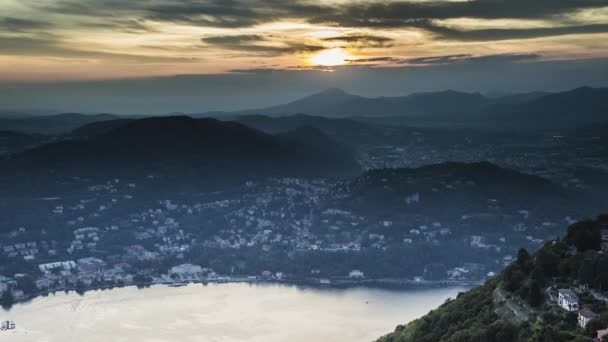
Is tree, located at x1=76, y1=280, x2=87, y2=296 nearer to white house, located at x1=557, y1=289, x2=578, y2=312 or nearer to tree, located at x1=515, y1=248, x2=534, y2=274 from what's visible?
tree, located at x1=515, y1=248, x2=534, y2=274

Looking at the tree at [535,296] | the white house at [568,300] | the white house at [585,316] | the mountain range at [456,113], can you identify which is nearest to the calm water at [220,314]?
the tree at [535,296]

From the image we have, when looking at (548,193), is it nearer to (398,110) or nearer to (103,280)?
(103,280)

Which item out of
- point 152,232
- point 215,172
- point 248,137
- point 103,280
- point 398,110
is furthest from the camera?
point 398,110

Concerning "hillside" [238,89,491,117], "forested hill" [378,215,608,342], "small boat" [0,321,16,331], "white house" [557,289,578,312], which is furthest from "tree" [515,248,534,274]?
"hillside" [238,89,491,117]

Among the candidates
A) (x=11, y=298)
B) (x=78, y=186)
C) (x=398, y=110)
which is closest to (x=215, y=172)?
(x=78, y=186)

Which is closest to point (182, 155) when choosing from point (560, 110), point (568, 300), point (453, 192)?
point (453, 192)

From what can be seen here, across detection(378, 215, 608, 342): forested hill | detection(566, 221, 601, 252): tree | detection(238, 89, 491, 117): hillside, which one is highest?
detection(566, 221, 601, 252): tree

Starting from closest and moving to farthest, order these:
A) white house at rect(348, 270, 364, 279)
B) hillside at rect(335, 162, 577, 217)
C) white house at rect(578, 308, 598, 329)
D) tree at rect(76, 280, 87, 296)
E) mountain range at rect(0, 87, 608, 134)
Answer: white house at rect(578, 308, 598, 329) < tree at rect(76, 280, 87, 296) < white house at rect(348, 270, 364, 279) < hillside at rect(335, 162, 577, 217) < mountain range at rect(0, 87, 608, 134)
